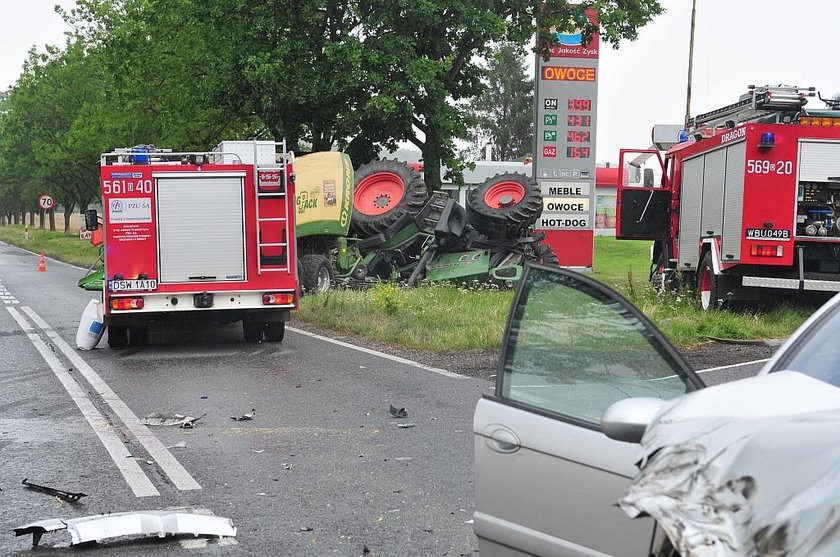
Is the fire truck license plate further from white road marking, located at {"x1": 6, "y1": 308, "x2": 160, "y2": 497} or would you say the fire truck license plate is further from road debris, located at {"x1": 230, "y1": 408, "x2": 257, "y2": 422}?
road debris, located at {"x1": 230, "y1": 408, "x2": 257, "y2": 422}

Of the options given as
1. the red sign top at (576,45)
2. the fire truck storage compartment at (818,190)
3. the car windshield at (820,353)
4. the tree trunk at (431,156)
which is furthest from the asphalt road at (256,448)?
the red sign top at (576,45)

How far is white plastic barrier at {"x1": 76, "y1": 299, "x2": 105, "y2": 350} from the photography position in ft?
41.5

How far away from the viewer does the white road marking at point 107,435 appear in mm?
6080

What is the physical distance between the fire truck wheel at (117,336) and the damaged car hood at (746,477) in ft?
37.3

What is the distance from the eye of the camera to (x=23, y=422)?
813 centimetres

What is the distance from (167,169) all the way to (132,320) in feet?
6.36

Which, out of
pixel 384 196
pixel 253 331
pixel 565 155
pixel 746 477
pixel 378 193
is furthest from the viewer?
pixel 565 155

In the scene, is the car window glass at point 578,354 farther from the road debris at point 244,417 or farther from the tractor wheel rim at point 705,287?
the tractor wheel rim at point 705,287

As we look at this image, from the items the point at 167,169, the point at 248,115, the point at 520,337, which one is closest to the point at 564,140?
the point at 248,115

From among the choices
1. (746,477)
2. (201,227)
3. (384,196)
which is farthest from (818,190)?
(746,477)

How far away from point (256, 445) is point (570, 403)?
4.26m

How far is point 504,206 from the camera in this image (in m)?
19.8

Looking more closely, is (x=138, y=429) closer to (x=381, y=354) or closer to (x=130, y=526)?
(x=130, y=526)

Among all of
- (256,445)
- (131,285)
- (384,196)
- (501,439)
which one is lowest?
(256,445)
